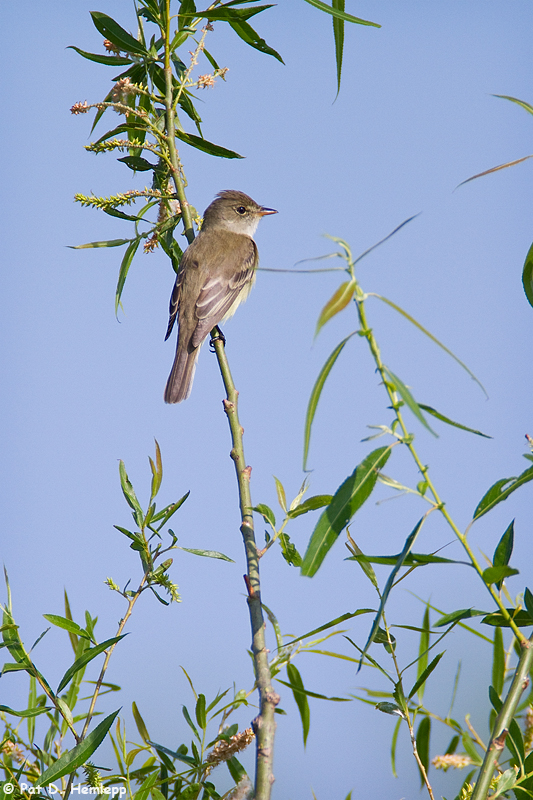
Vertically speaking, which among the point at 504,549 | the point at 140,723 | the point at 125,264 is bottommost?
the point at 140,723

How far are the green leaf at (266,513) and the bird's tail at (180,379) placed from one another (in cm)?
235

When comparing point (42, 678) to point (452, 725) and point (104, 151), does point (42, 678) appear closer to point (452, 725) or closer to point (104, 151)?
point (452, 725)

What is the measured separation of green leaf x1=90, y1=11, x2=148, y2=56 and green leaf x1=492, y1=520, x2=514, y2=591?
5.67 feet

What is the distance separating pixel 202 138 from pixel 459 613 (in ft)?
5.81

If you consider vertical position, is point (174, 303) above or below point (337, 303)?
above

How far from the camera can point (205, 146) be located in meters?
2.27

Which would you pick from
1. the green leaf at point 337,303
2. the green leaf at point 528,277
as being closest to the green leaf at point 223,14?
the green leaf at point 528,277

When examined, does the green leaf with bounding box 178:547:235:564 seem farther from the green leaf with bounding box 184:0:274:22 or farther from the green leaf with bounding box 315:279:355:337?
the green leaf with bounding box 184:0:274:22

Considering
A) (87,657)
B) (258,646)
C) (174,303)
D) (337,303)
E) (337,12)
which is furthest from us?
(174,303)

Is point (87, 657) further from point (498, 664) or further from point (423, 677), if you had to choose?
point (498, 664)

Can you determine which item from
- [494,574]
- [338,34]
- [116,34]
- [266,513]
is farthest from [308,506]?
[116,34]

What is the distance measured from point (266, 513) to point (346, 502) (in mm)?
337

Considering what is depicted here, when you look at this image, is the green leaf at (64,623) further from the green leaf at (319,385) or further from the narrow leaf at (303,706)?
the green leaf at (319,385)

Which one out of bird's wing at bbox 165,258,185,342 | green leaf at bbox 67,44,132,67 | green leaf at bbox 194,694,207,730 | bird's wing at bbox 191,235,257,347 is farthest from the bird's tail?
green leaf at bbox 194,694,207,730
